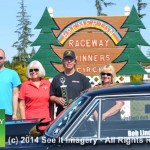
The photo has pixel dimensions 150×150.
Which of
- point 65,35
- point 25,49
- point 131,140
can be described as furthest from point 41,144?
point 25,49

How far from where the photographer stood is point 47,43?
13.3m

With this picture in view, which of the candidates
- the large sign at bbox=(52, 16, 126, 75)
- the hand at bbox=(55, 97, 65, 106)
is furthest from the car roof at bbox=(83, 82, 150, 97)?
the large sign at bbox=(52, 16, 126, 75)

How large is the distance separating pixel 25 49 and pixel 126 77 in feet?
180

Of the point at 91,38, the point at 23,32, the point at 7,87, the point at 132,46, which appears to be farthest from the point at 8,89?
→ the point at 23,32

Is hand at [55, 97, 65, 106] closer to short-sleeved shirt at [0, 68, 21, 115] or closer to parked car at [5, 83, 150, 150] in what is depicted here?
short-sleeved shirt at [0, 68, 21, 115]

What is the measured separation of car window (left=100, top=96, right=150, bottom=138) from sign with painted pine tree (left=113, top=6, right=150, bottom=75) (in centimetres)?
854

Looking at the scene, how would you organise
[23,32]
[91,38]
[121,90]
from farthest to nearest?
[23,32]
[91,38]
[121,90]

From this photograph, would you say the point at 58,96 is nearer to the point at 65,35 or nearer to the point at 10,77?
the point at 10,77

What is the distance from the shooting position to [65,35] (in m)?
13.3

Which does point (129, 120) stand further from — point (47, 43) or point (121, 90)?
point (47, 43)

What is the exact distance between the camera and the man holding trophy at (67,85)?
7059mm

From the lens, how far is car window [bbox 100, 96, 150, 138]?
4.72 metres

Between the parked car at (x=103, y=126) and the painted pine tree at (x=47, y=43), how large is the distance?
8.45 metres

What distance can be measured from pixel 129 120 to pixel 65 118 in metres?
0.66
